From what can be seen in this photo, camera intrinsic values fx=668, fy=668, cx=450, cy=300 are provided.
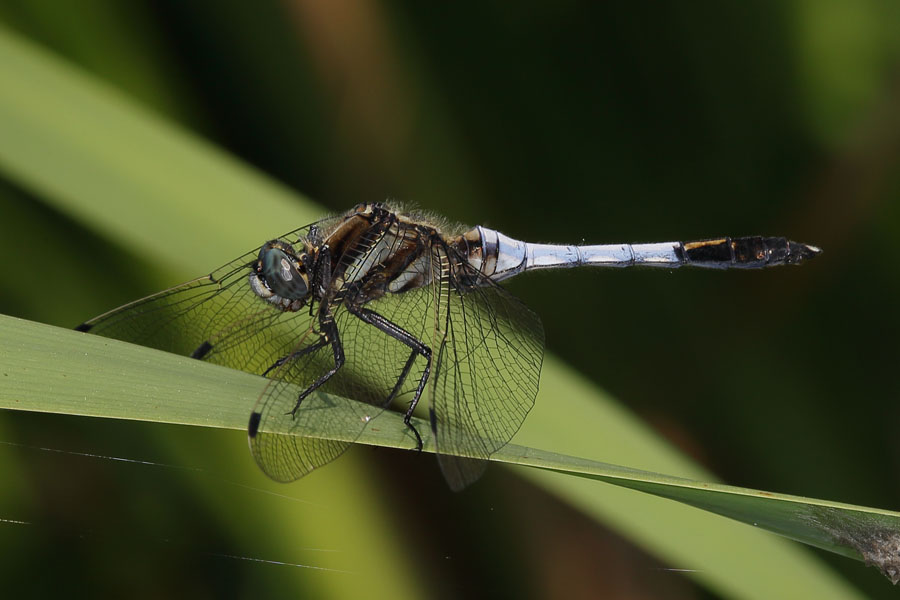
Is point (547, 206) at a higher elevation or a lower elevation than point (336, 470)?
higher

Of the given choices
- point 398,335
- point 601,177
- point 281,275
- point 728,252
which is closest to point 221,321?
point 281,275

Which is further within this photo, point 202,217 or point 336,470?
point 336,470

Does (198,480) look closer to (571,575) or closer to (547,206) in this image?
(571,575)

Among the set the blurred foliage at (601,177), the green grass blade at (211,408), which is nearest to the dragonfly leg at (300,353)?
the green grass blade at (211,408)

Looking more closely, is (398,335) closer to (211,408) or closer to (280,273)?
(280,273)

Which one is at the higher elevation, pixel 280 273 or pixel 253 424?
pixel 280 273

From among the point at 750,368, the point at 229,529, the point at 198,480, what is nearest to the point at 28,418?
the point at 198,480

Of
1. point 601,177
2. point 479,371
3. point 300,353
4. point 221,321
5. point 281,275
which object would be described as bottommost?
point 479,371
